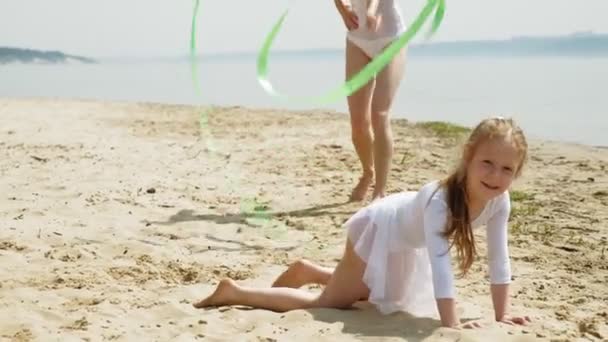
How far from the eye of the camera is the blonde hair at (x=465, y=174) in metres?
3.47

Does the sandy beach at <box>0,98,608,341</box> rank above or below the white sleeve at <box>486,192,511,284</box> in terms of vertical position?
below

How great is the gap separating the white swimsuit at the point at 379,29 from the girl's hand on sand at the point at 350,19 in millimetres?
21

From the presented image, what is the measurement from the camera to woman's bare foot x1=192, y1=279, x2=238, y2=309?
388 cm

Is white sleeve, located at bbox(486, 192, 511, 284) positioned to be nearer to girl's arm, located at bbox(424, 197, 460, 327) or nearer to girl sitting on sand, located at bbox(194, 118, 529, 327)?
girl sitting on sand, located at bbox(194, 118, 529, 327)

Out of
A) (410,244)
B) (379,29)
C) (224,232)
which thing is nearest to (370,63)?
(379,29)

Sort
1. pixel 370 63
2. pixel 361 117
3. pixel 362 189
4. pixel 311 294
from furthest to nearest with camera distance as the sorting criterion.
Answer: pixel 362 189, pixel 361 117, pixel 370 63, pixel 311 294

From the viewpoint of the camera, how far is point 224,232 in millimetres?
5406

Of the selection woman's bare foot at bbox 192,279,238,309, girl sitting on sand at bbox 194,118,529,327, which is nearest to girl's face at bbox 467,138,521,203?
girl sitting on sand at bbox 194,118,529,327

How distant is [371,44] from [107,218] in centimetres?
189

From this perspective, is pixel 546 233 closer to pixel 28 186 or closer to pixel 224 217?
pixel 224 217

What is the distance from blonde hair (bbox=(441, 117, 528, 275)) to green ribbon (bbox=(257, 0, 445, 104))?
1.01 m

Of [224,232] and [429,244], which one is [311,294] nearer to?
[429,244]

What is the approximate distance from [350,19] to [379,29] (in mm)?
197

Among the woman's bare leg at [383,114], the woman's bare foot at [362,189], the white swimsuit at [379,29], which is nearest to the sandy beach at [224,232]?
the woman's bare foot at [362,189]
